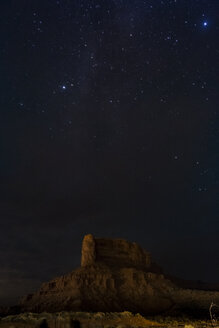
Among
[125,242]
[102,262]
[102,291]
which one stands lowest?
[102,291]

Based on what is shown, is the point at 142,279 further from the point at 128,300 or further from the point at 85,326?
the point at 85,326

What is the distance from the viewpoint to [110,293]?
72875mm

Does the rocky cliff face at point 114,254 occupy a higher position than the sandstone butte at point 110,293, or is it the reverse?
the rocky cliff face at point 114,254

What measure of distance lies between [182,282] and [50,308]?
63293mm

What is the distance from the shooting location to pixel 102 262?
89.4m

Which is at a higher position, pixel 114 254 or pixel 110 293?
pixel 114 254

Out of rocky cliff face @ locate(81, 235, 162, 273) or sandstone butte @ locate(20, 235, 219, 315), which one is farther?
rocky cliff face @ locate(81, 235, 162, 273)

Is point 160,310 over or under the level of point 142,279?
under

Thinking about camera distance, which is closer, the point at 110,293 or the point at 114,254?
the point at 110,293

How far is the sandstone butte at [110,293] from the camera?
67.6 m

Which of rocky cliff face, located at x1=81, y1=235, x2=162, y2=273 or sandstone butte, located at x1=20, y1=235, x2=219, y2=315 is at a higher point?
rocky cliff face, located at x1=81, y1=235, x2=162, y2=273

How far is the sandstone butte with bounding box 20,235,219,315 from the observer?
6756 cm

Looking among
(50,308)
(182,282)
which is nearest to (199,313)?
(50,308)

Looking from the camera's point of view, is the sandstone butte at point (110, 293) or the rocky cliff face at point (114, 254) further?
the rocky cliff face at point (114, 254)
